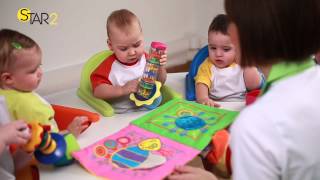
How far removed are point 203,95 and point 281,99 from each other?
553 mm

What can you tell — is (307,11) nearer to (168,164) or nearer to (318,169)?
(318,169)

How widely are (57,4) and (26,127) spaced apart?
90 centimetres

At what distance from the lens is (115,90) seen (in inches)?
39.5

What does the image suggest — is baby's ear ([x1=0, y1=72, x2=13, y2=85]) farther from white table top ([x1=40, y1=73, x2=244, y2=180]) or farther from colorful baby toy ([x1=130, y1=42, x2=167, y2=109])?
colorful baby toy ([x1=130, y1=42, x2=167, y2=109])

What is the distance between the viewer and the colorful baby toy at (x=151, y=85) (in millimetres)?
940

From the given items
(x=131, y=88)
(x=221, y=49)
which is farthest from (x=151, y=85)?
(x=221, y=49)

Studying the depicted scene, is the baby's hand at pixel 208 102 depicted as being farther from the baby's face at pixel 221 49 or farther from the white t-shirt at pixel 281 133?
the white t-shirt at pixel 281 133

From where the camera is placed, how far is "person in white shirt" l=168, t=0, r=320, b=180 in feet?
1.66

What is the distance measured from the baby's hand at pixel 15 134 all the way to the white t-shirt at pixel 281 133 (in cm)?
37

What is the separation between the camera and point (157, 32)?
192 centimetres

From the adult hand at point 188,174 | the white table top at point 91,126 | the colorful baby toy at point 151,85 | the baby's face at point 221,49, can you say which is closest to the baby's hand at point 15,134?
the white table top at point 91,126

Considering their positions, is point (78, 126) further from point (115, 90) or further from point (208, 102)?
point (208, 102)

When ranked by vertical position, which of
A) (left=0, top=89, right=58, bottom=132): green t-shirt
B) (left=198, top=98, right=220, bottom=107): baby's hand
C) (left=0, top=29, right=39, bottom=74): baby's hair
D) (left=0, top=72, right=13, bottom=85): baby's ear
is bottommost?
(left=198, top=98, right=220, bottom=107): baby's hand

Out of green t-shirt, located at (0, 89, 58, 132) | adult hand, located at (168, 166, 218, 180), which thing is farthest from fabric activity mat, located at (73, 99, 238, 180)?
green t-shirt, located at (0, 89, 58, 132)
